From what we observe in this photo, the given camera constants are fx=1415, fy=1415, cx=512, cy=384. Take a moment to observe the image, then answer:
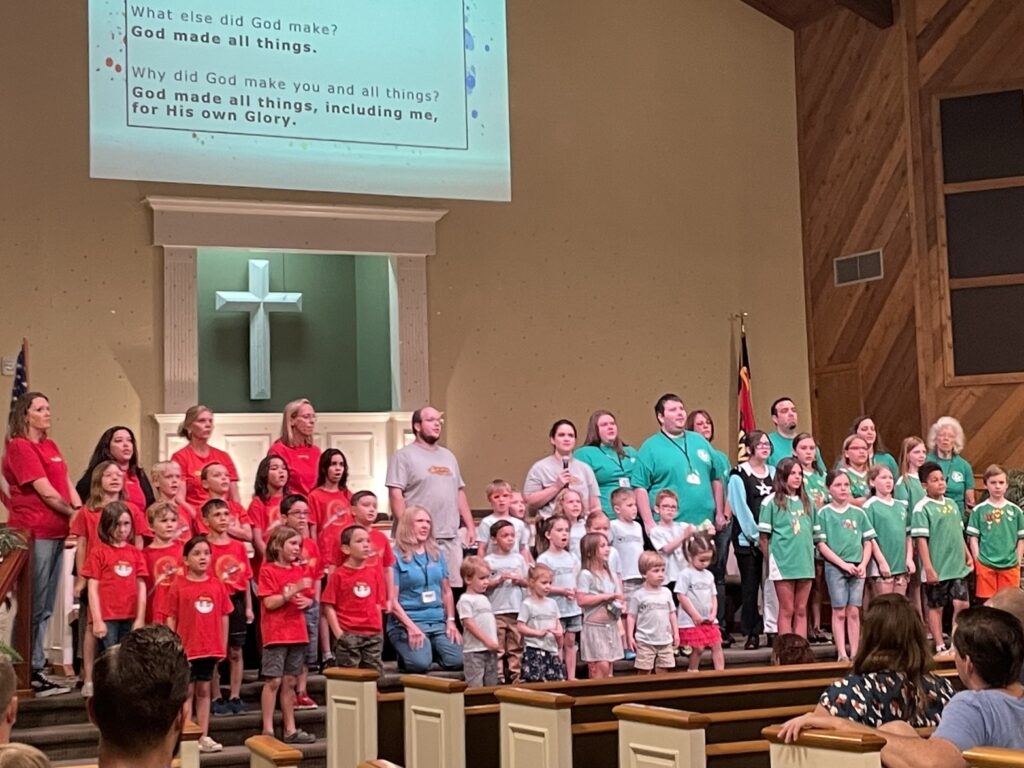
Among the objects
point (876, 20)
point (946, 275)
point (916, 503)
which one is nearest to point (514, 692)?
point (916, 503)

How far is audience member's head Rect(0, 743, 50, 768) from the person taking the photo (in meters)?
2.22

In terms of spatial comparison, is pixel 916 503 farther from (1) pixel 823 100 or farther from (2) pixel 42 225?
(2) pixel 42 225

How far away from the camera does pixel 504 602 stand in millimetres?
6949

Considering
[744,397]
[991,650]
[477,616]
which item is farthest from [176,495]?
[744,397]

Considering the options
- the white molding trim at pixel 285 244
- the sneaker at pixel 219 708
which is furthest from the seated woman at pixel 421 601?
the white molding trim at pixel 285 244

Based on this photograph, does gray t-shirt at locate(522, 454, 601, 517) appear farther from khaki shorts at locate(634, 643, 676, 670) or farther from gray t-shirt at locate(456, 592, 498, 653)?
gray t-shirt at locate(456, 592, 498, 653)

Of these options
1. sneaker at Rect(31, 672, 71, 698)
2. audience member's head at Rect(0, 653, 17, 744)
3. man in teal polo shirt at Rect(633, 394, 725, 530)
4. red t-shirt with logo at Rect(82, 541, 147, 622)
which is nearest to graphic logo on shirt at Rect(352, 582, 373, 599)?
red t-shirt with logo at Rect(82, 541, 147, 622)

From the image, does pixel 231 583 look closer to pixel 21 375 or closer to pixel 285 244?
pixel 21 375

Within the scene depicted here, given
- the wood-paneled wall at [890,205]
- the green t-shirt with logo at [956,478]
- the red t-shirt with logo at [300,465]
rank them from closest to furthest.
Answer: the red t-shirt with logo at [300,465]
the green t-shirt with logo at [956,478]
the wood-paneled wall at [890,205]

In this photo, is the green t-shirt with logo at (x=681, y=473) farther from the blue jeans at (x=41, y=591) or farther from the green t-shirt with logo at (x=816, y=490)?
the blue jeans at (x=41, y=591)

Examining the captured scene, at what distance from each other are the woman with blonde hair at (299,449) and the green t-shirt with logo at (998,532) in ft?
13.2

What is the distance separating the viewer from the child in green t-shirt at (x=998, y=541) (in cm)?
850

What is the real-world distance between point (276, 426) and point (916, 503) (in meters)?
4.37

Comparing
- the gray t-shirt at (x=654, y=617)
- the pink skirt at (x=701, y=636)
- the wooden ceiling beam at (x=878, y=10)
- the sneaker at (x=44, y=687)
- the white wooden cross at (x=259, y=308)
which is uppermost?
the wooden ceiling beam at (x=878, y=10)
